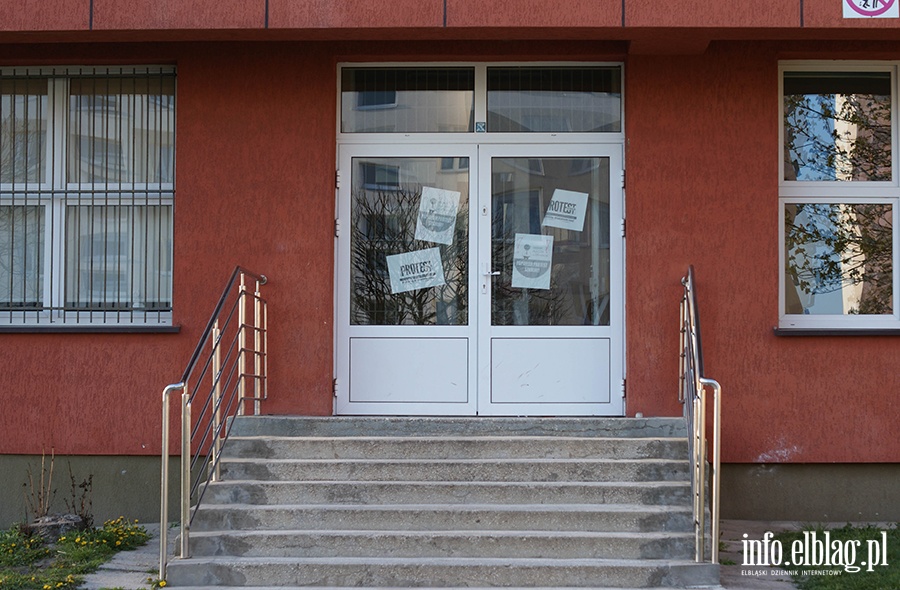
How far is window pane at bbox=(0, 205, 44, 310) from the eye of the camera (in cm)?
766

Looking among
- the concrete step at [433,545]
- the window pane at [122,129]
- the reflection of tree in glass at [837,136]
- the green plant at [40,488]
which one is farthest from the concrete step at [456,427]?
the reflection of tree in glass at [837,136]

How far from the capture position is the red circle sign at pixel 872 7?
654 cm

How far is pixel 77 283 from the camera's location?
7.64 m

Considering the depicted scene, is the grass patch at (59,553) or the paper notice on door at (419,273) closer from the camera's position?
the grass patch at (59,553)

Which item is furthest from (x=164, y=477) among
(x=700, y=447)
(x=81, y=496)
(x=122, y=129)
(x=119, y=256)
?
(x=122, y=129)

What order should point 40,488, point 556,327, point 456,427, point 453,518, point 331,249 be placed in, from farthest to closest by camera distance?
1. point 556,327
2. point 331,249
3. point 40,488
4. point 456,427
5. point 453,518

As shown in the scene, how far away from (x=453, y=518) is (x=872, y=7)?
3.99 metres

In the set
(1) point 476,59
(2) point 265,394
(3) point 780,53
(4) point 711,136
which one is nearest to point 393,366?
(2) point 265,394

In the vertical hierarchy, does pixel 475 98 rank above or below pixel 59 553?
above

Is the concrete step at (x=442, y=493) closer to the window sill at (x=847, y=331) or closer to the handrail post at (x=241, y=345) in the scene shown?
the handrail post at (x=241, y=345)

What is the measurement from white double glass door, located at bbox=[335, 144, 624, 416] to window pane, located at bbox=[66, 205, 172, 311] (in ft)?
4.20

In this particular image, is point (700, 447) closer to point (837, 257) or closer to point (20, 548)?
point (837, 257)

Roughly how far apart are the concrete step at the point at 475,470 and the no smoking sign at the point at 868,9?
2.92 metres

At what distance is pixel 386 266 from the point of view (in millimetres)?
7637
